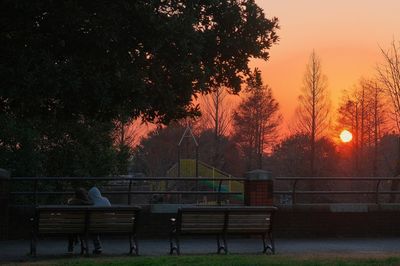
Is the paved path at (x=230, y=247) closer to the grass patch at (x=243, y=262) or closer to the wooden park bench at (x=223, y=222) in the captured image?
the wooden park bench at (x=223, y=222)

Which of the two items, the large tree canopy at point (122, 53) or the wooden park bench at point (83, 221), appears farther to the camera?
the wooden park bench at point (83, 221)

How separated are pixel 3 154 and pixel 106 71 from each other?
54.6 feet

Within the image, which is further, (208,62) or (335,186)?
(335,186)

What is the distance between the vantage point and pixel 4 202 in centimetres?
1458

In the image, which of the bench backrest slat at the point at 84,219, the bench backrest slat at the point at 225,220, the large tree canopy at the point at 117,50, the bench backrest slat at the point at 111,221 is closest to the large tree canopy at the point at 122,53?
the large tree canopy at the point at 117,50

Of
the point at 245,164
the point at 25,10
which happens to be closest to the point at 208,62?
the point at 25,10

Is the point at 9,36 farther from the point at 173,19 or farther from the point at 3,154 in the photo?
the point at 3,154

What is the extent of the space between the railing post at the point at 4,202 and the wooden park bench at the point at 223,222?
443cm

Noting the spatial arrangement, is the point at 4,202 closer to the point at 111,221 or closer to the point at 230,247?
the point at 111,221

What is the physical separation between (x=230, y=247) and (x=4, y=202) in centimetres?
536

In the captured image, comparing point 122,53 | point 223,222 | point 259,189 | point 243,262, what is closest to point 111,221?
point 223,222

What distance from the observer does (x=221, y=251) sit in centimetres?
1280

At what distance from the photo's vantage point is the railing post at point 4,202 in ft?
47.6

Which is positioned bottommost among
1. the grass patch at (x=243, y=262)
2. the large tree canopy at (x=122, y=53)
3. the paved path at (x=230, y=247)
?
the paved path at (x=230, y=247)
